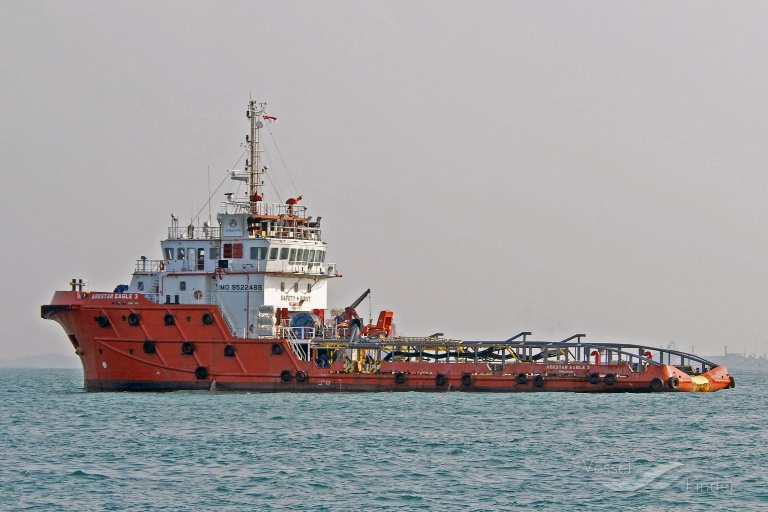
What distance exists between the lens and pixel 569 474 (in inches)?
1045

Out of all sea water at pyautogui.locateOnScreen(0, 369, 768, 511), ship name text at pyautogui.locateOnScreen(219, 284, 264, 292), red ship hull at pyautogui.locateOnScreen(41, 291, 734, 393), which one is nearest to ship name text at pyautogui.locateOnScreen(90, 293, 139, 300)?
red ship hull at pyautogui.locateOnScreen(41, 291, 734, 393)

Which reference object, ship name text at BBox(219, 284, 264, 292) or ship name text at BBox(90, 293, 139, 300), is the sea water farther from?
ship name text at BBox(219, 284, 264, 292)

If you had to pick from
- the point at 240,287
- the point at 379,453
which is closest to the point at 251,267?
the point at 240,287

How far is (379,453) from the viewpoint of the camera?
29.7 m

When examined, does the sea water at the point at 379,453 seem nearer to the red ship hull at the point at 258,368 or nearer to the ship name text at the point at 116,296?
the red ship hull at the point at 258,368

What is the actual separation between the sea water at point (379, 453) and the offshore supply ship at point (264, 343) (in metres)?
0.85

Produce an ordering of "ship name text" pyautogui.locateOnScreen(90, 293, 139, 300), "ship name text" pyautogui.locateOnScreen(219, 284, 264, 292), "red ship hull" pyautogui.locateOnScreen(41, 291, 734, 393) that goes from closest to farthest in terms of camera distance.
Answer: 1. "red ship hull" pyautogui.locateOnScreen(41, 291, 734, 393)
2. "ship name text" pyautogui.locateOnScreen(90, 293, 139, 300)
3. "ship name text" pyautogui.locateOnScreen(219, 284, 264, 292)

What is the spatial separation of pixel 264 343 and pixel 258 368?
36.8 inches

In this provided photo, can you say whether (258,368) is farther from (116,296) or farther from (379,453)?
(379,453)

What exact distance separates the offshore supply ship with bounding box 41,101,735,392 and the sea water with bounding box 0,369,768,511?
0.85 meters

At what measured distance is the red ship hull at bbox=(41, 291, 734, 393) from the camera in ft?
141

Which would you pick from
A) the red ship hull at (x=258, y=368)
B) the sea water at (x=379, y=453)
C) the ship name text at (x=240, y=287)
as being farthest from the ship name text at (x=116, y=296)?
the sea water at (x=379, y=453)

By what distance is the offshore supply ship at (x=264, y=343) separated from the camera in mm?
43281

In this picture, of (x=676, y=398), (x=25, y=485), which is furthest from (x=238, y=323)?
(x=25, y=485)
